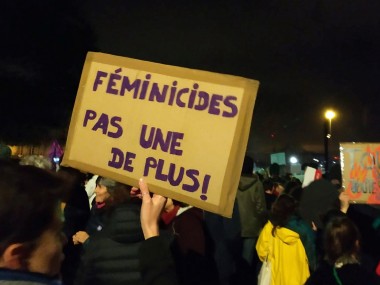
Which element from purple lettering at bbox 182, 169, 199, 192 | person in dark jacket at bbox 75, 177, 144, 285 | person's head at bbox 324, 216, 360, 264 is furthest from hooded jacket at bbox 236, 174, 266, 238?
purple lettering at bbox 182, 169, 199, 192

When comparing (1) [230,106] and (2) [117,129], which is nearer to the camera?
(1) [230,106]

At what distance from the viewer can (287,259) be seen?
207 inches

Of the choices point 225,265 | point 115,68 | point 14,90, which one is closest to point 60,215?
point 115,68

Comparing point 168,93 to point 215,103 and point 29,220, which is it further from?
point 29,220

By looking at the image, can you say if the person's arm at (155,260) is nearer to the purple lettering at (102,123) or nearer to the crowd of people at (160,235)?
the crowd of people at (160,235)

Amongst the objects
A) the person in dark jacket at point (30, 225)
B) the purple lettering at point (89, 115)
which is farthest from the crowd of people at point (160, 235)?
the purple lettering at point (89, 115)

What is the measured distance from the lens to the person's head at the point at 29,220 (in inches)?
63.9

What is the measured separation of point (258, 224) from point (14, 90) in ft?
80.4

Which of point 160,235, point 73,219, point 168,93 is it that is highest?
point 168,93

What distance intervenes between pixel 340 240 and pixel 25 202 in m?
2.84

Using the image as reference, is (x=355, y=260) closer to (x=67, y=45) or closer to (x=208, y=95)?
(x=208, y=95)

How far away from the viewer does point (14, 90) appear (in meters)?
28.7

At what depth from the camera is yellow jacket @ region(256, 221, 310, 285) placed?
524 cm

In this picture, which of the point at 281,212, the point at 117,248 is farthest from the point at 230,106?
the point at 281,212
